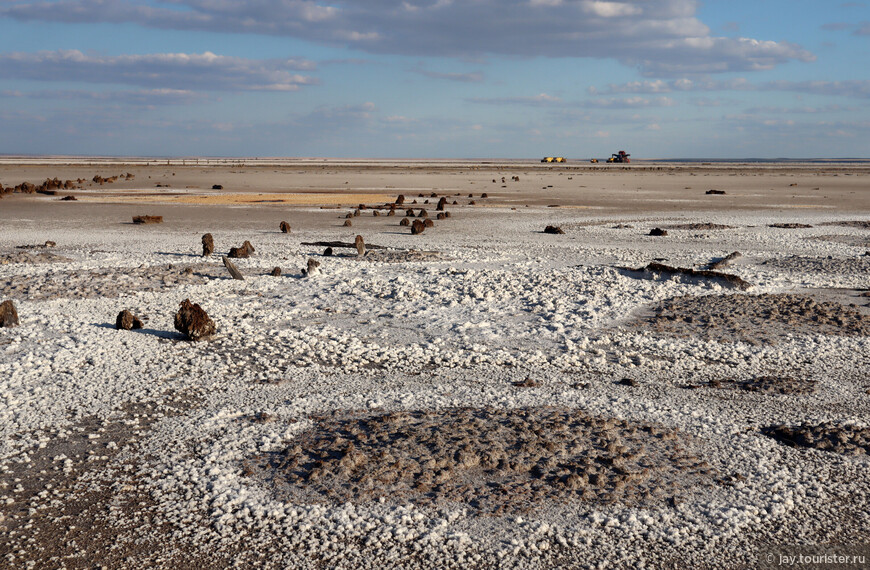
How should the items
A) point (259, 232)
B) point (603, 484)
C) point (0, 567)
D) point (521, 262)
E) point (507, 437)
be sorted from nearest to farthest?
point (0, 567) < point (603, 484) < point (507, 437) < point (521, 262) < point (259, 232)

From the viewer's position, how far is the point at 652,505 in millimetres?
3842

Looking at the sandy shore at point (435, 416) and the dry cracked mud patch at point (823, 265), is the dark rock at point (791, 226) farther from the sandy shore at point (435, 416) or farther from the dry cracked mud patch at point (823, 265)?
the sandy shore at point (435, 416)

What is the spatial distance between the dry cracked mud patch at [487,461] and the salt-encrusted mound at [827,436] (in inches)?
25.9

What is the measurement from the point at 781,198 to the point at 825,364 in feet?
91.5

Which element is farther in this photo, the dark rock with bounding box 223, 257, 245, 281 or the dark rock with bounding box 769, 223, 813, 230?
the dark rock with bounding box 769, 223, 813, 230

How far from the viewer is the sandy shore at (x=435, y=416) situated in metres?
3.55

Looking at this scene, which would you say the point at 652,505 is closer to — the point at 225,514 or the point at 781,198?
the point at 225,514

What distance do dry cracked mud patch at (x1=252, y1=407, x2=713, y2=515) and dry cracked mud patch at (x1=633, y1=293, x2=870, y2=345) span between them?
2938 mm

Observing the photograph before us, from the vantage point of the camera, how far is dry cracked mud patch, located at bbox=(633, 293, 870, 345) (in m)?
7.42

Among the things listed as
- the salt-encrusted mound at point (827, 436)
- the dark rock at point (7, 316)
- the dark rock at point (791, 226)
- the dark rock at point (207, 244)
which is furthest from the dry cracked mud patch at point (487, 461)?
the dark rock at point (791, 226)

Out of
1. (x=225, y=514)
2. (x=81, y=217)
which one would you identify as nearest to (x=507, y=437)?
(x=225, y=514)

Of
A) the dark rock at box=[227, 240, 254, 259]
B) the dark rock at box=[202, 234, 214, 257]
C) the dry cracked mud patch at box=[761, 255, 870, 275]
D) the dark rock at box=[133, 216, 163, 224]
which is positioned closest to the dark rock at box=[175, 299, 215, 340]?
the dark rock at box=[227, 240, 254, 259]

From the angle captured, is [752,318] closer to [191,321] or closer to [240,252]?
[191,321]

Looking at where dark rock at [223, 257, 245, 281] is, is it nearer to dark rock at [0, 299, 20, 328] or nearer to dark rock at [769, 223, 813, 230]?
dark rock at [0, 299, 20, 328]
